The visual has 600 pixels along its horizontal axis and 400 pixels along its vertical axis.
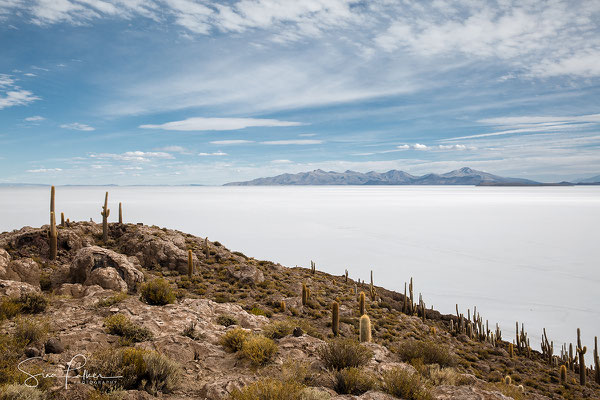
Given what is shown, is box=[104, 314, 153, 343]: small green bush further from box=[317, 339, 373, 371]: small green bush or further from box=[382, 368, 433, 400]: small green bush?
box=[382, 368, 433, 400]: small green bush

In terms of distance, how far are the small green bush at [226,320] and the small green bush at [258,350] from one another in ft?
11.3

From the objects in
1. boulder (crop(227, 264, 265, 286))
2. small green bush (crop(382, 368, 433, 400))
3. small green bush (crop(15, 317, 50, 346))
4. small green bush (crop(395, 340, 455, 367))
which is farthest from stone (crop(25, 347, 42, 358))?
boulder (crop(227, 264, 265, 286))

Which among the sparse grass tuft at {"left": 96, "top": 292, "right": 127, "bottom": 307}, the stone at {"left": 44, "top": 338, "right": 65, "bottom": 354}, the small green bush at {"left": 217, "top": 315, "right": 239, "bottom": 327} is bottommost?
the small green bush at {"left": 217, "top": 315, "right": 239, "bottom": 327}

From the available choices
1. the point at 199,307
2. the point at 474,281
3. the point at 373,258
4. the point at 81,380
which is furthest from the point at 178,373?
the point at 373,258

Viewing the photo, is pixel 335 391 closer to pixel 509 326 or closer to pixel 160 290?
pixel 160 290

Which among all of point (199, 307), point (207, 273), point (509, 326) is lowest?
point (509, 326)

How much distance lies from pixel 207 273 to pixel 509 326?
27.5m

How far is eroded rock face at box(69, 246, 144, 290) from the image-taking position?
630 inches

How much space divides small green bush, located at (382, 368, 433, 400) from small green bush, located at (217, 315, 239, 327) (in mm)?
6541

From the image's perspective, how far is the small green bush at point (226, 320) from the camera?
1268cm

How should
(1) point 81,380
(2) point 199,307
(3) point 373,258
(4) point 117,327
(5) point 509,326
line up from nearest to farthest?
(1) point 81,380 < (4) point 117,327 < (2) point 199,307 < (5) point 509,326 < (3) point 373,258

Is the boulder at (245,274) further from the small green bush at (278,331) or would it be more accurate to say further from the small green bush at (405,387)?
the small green bush at (405,387)

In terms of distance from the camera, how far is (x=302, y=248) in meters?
66.1
